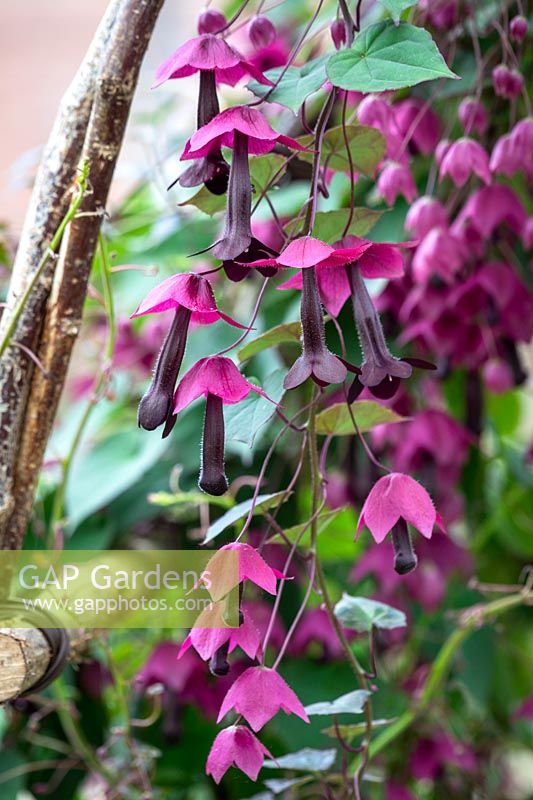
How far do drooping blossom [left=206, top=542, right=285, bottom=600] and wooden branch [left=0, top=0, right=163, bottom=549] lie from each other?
0.17 meters

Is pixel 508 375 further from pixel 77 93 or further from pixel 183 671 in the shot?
pixel 77 93

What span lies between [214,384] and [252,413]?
0.06 m

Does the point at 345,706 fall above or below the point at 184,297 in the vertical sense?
below

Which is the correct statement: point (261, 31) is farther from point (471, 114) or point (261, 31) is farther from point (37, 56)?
point (37, 56)

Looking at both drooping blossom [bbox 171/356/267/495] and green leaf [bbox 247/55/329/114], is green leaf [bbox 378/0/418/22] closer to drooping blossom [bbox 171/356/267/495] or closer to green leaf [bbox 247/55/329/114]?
green leaf [bbox 247/55/329/114]

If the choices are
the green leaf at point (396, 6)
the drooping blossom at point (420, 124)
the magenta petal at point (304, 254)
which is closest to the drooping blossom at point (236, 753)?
the magenta petal at point (304, 254)

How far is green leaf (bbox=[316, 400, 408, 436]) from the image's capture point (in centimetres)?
49

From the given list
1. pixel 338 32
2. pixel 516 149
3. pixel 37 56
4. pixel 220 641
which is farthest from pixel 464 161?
pixel 37 56

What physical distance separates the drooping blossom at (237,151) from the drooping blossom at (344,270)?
0.03 m

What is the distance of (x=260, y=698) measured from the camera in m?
0.40

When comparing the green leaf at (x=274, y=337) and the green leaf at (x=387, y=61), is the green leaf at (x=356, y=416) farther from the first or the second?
the green leaf at (x=387, y=61)

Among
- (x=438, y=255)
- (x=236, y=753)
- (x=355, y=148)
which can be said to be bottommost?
(x=236, y=753)

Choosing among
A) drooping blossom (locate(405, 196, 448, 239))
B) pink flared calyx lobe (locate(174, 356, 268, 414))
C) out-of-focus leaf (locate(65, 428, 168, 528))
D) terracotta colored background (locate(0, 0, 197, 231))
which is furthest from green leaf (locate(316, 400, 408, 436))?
terracotta colored background (locate(0, 0, 197, 231))

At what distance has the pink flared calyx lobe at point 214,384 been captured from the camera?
0.38 metres
